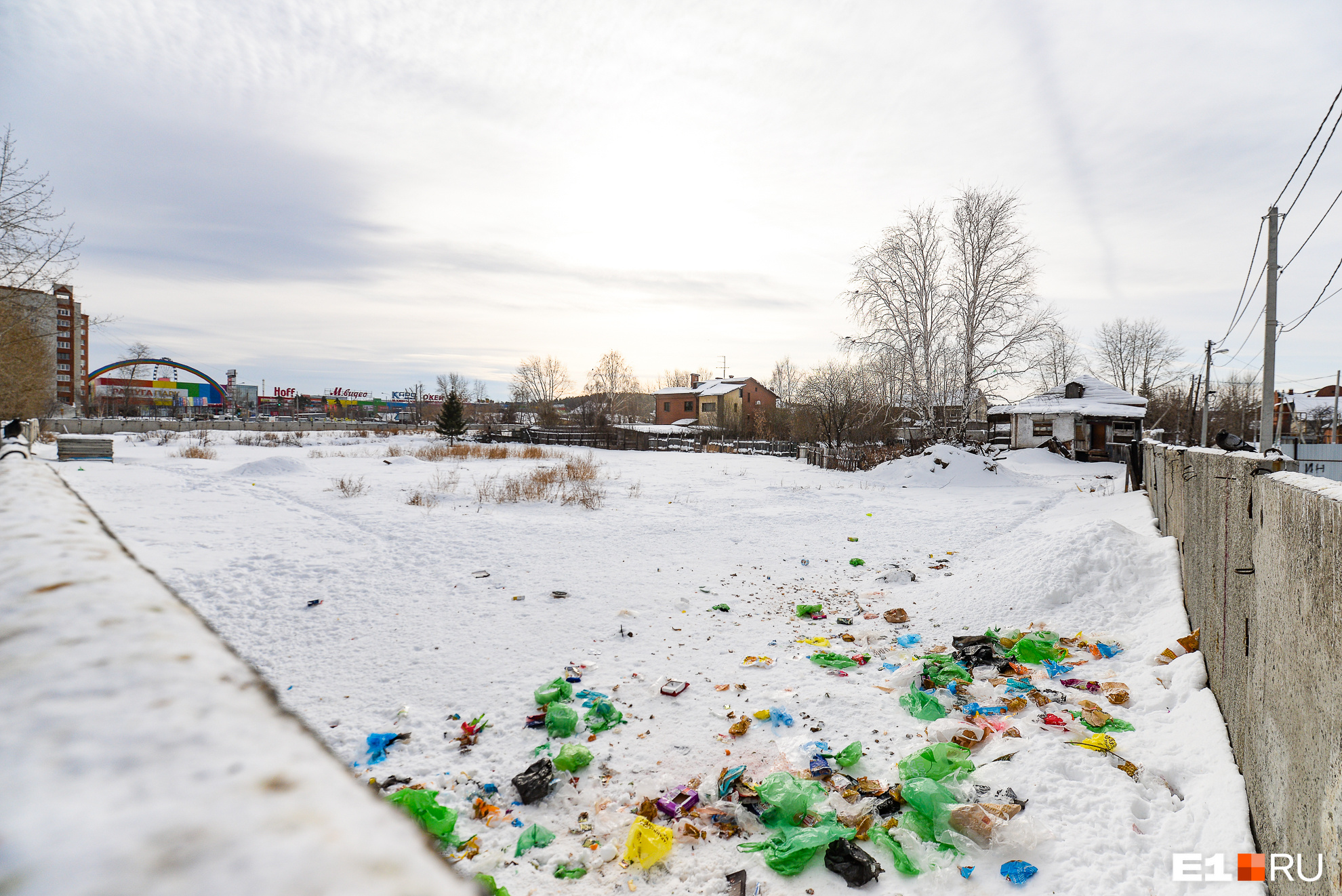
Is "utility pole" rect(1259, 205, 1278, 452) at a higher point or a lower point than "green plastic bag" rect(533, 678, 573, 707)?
higher

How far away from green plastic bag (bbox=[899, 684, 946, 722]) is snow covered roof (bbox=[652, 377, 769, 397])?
177ft

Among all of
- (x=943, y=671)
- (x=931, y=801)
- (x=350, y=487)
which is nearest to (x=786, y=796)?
(x=931, y=801)

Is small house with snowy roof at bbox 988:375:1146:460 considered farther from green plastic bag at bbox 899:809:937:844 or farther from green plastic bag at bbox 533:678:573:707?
green plastic bag at bbox 533:678:573:707

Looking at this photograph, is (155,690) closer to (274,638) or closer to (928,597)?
(274,638)

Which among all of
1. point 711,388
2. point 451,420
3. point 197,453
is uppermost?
point 711,388

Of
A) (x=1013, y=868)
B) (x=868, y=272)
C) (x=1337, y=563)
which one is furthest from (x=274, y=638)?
(x=868, y=272)

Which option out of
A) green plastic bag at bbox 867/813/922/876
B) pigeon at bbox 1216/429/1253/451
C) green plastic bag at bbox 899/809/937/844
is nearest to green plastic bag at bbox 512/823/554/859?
green plastic bag at bbox 867/813/922/876

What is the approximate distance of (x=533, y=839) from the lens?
319 centimetres

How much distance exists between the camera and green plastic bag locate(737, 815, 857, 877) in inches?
118

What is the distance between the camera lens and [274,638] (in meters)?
5.44

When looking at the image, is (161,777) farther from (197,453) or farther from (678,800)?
(197,453)

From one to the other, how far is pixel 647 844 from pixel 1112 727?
2.93 metres

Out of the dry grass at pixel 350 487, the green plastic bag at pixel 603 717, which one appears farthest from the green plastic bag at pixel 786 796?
the dry grass at pixel 350 487

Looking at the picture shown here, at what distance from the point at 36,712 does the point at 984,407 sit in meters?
26.2
